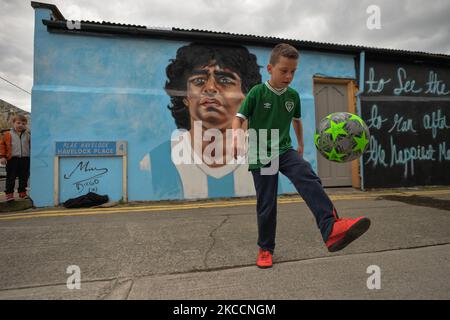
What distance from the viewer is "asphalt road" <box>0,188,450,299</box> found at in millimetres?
1754

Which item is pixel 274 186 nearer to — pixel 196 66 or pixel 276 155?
pixel 276 155

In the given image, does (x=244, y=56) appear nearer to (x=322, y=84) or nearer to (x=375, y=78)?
(x=322, y=84)

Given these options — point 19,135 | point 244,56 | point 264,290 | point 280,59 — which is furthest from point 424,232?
point 19,135

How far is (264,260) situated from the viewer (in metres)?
2.17

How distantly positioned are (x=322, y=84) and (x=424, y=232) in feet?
17.6

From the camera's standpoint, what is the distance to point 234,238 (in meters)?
3.00

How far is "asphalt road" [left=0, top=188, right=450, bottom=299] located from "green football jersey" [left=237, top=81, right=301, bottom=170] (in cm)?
93

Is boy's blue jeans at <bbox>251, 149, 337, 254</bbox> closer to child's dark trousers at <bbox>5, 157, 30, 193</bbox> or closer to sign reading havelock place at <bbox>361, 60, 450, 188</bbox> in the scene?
child's dark trousers at <bbox>5, 157, 30, 193</bbox>

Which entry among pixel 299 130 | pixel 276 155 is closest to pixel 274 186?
pixel 276 155

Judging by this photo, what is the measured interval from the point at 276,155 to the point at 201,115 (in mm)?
4531
